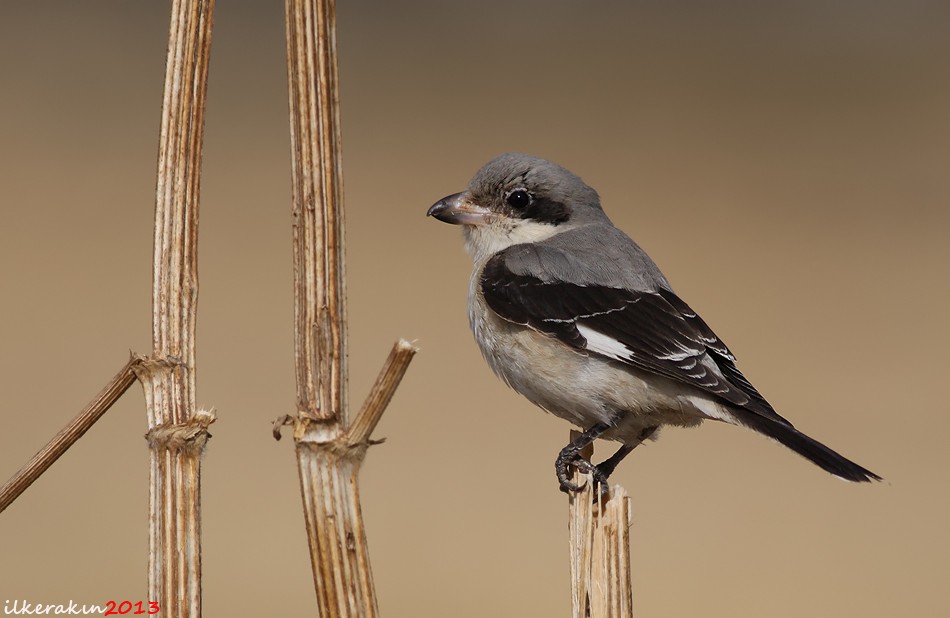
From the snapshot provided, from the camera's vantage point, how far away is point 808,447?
1.65 m

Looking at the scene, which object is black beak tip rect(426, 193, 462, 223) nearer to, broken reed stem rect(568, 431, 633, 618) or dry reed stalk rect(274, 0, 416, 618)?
broken reed stem rect(568, 431, 633, 618)

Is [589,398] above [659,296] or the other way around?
the other way around

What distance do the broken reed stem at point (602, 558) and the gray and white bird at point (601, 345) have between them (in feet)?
1.33

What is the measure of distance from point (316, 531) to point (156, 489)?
0.73ft

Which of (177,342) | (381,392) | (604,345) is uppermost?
(604,345)

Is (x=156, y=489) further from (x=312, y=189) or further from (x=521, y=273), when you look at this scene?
(x=521, y=273)

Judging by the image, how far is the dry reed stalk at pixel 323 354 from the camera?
1.06 metres

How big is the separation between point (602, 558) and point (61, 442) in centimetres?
83

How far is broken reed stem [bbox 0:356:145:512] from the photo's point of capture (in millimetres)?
1067

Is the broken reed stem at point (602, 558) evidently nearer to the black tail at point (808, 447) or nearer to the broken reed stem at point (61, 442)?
the black tail at point (808, 447)

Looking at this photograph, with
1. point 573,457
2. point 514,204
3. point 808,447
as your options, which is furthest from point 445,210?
point 808,447

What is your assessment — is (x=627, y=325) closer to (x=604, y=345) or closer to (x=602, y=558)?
(x=604, y=345)

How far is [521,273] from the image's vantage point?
2.20m

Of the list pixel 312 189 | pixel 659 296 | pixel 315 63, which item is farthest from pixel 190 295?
pixel 659 296
